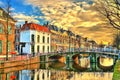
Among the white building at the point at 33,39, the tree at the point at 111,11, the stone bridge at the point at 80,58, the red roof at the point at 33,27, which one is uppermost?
the tree at the point at 111,11

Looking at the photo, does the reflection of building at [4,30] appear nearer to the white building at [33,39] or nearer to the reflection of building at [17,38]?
the reflection of building at [17,38]

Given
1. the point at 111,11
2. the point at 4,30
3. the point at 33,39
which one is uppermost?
the point at 111,11

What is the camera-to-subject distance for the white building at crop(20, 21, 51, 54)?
15969mm

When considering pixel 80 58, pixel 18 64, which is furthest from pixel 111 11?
pixel 80 58

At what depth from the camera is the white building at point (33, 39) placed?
15969 millimetres

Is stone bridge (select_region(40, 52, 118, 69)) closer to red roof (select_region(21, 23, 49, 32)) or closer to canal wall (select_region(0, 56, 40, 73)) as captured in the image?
canal wall (select_region(0, 56, 40, 73))

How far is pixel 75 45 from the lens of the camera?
1858 cm

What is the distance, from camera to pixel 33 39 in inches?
654

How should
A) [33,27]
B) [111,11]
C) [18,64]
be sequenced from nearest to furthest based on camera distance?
[111,11] < [18,64] < [33,27]

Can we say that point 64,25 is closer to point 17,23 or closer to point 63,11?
point 63,11

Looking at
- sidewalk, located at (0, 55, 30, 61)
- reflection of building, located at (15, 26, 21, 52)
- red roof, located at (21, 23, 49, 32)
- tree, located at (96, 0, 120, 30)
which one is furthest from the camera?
red roof, located at (21, 23, 49, 32)

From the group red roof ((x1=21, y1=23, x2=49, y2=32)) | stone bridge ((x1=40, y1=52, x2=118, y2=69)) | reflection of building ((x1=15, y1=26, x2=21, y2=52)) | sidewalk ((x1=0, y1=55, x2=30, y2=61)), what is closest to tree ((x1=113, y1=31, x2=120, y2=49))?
stone bridge ((x1=40, y1=52, x2=118, y2=69))

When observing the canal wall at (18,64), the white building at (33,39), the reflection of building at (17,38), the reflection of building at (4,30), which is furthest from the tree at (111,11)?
the reflection of building at (17,38)

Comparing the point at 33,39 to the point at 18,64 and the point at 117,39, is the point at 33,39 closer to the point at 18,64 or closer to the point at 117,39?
the point at 18,64
